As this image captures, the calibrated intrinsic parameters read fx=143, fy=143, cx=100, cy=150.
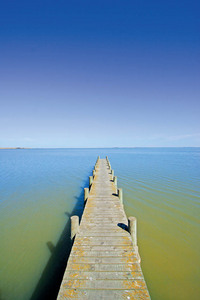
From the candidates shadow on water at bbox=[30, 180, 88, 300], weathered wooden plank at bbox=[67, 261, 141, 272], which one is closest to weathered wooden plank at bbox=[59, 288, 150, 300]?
weathered wooden plank at bbox=[67, 261, 141, 272]

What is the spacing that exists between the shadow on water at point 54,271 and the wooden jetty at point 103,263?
162 cm

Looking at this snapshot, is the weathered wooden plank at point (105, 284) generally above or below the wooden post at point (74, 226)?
below

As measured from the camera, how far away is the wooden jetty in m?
3.10

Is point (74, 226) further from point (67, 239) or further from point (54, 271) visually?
point (67, 239)

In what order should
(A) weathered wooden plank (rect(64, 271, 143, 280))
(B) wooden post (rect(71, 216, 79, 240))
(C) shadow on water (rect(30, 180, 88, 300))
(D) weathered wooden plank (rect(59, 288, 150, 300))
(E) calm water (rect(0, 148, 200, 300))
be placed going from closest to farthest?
1. (D) weathered wooden plank (rect(59, 288, 150, 300))
2. (A) weathered wooden plank (rect(64, 271, 143, 280))
3. (C) shadow on water (rect(30, 180, 88, 300))
4. (E) calm water (rect(0, 148, 200, 300))
5. (B) wooden post (rect(71, 216, 79, 240))

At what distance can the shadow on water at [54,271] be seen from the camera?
4.59 m

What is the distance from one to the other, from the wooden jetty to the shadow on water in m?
1.62

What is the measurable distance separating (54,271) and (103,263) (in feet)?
9.40

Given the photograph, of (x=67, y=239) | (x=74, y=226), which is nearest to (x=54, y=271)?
(x=67, y=239)

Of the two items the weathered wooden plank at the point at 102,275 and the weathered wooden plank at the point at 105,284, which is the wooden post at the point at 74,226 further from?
the weathered wooden plank at the point at 105,284

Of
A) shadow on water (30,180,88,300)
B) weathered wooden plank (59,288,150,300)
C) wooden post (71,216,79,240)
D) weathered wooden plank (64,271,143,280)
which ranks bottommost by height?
shadow on water (30,180,88,300)

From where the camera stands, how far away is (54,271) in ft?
17.7

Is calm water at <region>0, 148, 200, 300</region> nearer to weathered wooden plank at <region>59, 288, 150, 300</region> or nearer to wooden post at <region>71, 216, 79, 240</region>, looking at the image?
wooden post at <region>71, 216, 79, 240</region>

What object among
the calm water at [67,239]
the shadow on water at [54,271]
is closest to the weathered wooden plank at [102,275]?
the shadow on water at [54,271]
